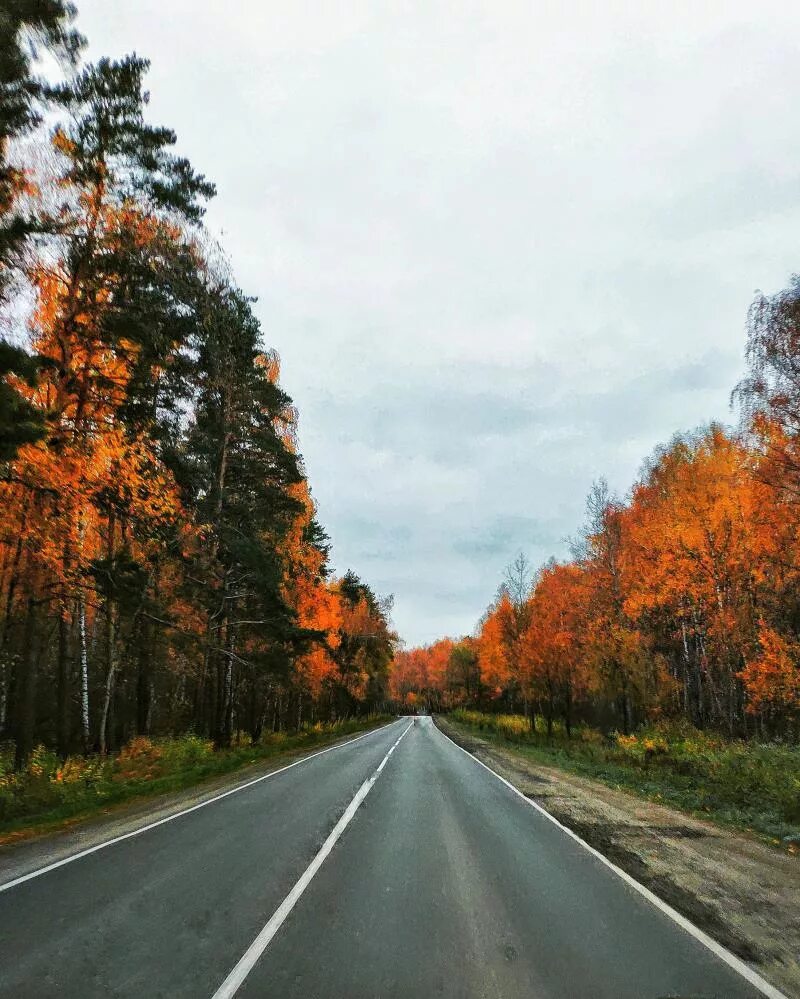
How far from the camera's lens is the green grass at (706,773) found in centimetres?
1051

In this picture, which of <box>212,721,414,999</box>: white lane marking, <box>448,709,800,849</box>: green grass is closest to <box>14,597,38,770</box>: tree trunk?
<box>212,721,414,999</box>: white lane marking

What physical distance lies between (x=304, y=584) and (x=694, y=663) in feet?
64.7

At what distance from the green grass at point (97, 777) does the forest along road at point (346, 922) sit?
3.06 metres

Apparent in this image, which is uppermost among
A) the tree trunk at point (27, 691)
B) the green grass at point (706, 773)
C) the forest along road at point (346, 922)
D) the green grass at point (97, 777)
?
the tree trunk at point (27, 691)

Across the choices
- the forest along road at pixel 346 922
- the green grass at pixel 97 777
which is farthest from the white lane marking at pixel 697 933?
the green grass at pixel 97 777

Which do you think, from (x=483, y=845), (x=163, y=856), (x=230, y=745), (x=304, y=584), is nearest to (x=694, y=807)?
(x=483, y=845)

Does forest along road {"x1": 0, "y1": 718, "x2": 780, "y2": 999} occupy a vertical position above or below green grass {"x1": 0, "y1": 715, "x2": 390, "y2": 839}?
above

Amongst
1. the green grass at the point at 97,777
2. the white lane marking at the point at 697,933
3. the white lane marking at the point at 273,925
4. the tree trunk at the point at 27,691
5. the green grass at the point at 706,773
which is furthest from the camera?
the tree trunk at the point at 27,691

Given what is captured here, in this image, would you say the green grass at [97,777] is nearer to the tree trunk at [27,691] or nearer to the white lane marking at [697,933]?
the tree trunk at [27,691]

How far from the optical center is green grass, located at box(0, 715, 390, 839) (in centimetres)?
1020

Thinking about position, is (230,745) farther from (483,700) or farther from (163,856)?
(483,700)

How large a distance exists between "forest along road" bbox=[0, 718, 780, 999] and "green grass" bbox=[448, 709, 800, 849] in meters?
4.77

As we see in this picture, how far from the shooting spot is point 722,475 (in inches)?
854

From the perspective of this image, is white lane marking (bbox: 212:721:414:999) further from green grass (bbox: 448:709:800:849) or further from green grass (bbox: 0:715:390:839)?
green grass (bbox: 448:709:800:849)
